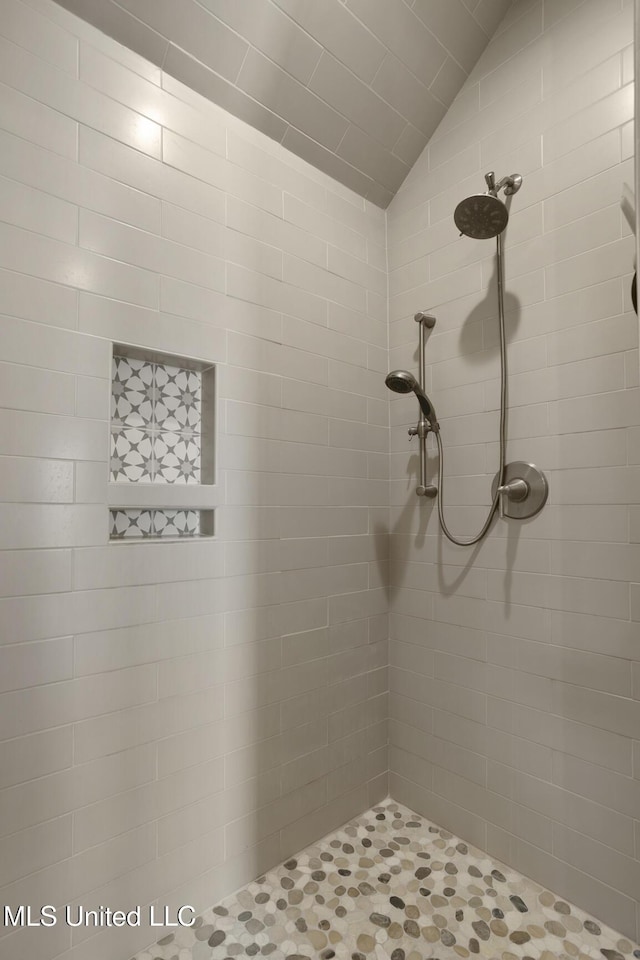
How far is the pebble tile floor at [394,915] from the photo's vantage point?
125 centimetres

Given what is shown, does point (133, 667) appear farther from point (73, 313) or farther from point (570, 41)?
point (570, 41)

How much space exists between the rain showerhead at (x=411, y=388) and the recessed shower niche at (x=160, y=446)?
56 cm

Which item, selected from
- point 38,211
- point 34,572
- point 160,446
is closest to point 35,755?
point 34,572

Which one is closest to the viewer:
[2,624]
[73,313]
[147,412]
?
[2,624]

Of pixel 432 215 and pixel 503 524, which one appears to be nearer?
pixel 503 524

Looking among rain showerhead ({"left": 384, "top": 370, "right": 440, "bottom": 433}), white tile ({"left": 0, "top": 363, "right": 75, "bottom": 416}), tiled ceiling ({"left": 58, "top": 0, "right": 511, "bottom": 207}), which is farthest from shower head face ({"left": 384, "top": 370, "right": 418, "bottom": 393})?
white tile ({"left": 0, "top": 363, "right": 75, "bottom": 416})

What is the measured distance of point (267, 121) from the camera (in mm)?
1590

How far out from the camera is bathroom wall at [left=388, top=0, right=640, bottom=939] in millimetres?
1350

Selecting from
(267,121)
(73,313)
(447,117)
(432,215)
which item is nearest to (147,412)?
(73,313)

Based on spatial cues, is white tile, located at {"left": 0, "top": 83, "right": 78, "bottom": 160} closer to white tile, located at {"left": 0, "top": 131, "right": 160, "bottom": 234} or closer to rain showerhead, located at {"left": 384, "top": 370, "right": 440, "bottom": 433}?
white tile, located at {"left": 0, "top": 131, "right": 160, "bottom": 234}

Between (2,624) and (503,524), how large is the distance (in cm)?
136

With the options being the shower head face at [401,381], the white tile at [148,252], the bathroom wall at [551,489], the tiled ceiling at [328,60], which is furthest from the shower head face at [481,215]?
the white tile at [148,252]

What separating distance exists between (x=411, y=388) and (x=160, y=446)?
791 mm

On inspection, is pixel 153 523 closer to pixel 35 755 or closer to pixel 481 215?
pixel 35 755
